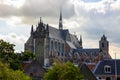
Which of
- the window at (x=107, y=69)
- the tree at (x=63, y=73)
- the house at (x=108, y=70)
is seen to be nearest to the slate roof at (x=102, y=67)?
the house at (x=108, y=70)

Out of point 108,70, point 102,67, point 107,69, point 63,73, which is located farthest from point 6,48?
point 63,73

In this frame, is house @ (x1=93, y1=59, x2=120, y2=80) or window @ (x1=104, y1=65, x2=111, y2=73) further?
window @ (x1=104, y1=65, x2=111, y2=73)

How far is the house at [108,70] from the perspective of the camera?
311ft

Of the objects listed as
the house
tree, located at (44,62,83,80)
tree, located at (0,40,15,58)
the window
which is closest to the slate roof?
the house

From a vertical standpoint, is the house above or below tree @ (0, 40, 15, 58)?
below

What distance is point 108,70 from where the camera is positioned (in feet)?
314

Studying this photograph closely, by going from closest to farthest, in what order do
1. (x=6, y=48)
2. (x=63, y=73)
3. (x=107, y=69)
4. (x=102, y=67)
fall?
(x=63, y=73)
(x=6, y=48)
(x=107, y=69)
(x=102, y=67)

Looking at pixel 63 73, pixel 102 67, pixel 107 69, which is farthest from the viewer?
pixel 102 67

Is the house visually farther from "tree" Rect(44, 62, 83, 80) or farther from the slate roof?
"tree" Rect(44, 62, 83, 80)

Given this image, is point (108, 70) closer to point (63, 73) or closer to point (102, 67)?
point (102, 67)

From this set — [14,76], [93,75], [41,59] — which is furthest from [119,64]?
[41,59]

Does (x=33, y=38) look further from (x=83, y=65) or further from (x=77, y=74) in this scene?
(x=77, y=74)

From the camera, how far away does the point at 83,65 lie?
299ft

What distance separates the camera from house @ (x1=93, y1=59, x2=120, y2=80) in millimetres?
94800
